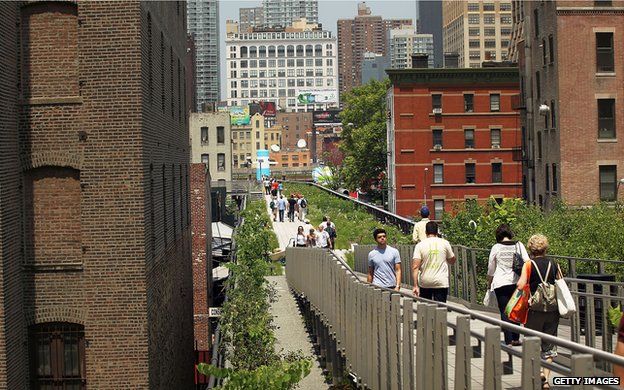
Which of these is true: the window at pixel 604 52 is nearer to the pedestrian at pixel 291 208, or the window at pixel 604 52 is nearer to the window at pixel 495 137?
the pedestrian at pixel 291 208

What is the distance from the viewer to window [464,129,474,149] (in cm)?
8031

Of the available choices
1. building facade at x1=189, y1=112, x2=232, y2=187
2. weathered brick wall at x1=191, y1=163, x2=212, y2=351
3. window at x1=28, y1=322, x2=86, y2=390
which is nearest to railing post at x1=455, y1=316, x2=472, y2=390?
window at x1=28, y1=322, x2=86, y2=390

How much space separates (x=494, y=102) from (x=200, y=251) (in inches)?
1663

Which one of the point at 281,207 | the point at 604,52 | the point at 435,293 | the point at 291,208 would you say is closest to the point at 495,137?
the point at 291,208

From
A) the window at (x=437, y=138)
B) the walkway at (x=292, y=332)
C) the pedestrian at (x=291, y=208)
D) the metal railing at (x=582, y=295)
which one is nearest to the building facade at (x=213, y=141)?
the window at (x=437, y=138)

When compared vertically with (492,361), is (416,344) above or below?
below

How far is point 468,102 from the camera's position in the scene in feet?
263

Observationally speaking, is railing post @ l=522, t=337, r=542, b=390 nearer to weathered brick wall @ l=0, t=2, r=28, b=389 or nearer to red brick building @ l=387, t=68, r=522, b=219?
weathered brick wall @ l=0, t=2, r=28, b=389

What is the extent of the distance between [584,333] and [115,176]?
9.30 meters

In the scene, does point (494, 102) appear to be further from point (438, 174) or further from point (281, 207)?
point (281, 207)

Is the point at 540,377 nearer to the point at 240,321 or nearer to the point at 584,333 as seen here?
the point at 584,333

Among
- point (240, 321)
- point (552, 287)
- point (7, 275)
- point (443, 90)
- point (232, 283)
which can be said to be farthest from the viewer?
point (443, 90)

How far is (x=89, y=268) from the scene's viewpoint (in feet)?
67.9

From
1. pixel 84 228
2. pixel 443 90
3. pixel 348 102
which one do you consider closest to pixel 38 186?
pixel 84 228
